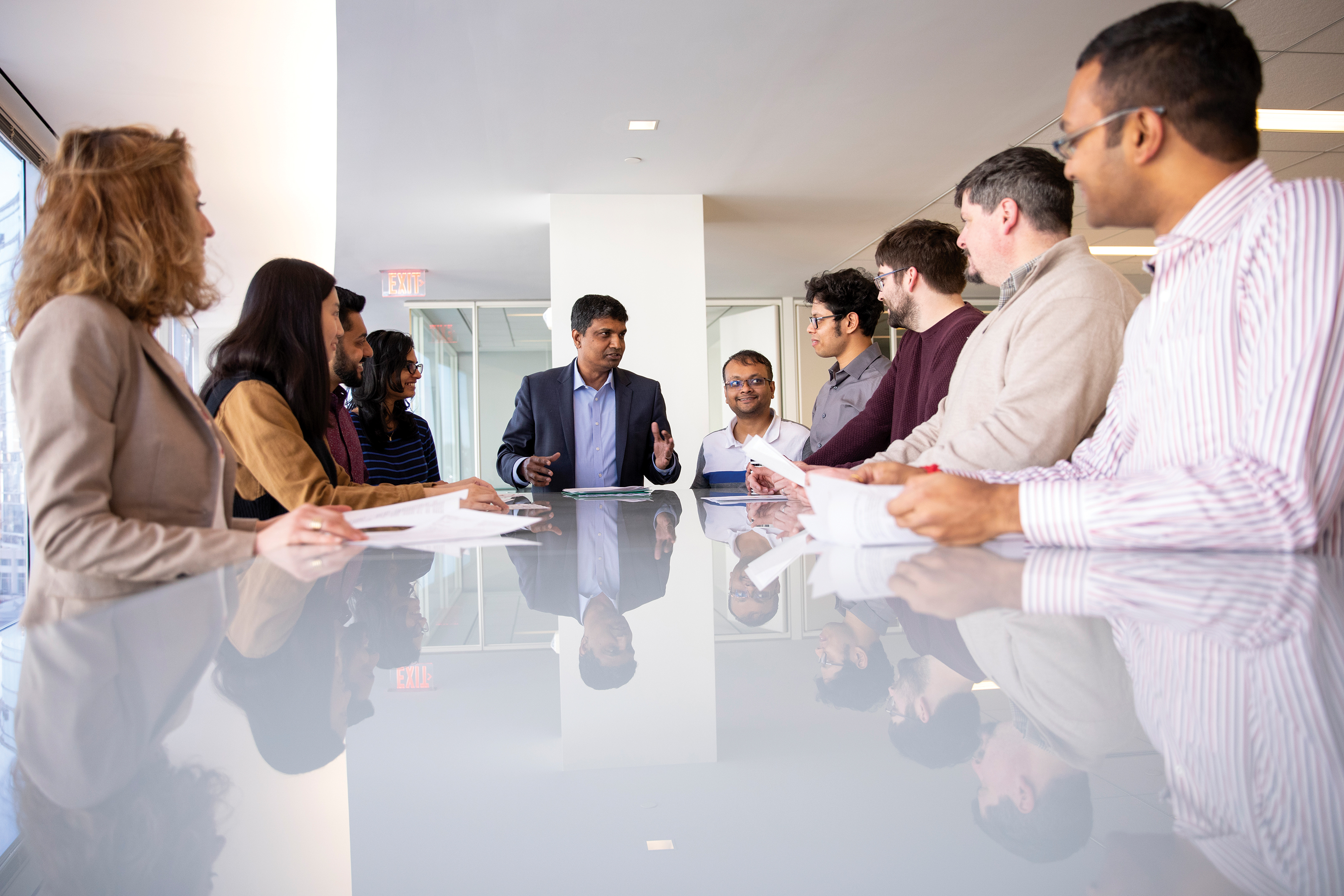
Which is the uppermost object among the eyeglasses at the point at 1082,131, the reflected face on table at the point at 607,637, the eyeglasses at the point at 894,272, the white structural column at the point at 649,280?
the white structural column at the point at 649,280

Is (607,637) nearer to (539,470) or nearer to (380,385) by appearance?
(539,470)

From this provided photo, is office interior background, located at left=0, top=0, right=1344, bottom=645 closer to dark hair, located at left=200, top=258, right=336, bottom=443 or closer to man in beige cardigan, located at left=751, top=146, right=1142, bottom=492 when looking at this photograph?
dark hair, located at left=200, top=258, right=336, bottom=443

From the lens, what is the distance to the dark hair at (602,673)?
54 cm

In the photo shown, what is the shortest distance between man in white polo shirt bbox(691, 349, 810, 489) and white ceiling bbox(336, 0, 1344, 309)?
66.9 inches

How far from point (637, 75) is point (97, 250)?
3.98 meters

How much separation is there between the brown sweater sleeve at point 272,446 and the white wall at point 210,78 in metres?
2.20

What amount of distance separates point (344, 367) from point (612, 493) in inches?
47.9

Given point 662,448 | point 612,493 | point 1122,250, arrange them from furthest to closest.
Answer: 1. point 1122,250
2. point 662,448
3. point 612,493

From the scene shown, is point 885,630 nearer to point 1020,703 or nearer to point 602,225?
point 1020,703

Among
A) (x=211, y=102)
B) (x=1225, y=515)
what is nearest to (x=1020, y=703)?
(x=1225, y=515)

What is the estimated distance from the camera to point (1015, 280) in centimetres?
205

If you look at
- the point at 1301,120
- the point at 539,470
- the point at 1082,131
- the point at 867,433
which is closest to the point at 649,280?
the point at 539,470

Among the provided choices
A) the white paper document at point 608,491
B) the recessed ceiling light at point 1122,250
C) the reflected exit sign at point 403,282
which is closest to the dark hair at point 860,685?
the white paper document at point 608,491

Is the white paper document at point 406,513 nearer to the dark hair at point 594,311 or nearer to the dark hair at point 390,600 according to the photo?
the dark hair at point 390,600
